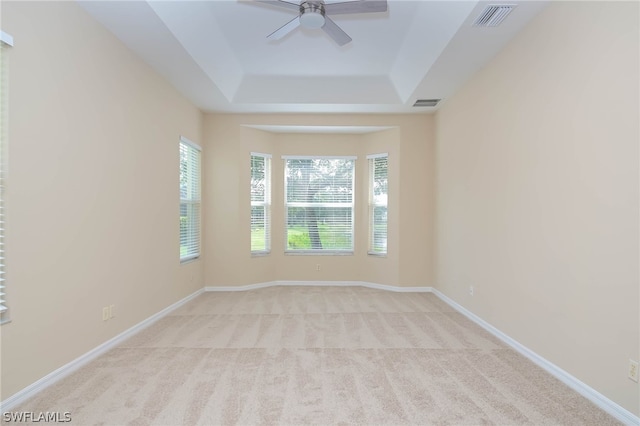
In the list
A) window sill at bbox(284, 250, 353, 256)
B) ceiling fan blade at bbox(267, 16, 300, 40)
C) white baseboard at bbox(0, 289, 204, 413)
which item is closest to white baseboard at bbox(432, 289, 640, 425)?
window sill at bbox(284, 250, 353, 256)

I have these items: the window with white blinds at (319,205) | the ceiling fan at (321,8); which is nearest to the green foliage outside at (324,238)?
the window with white blinds at (319,205)

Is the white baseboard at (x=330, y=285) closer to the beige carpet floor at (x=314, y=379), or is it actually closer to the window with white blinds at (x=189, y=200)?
the window with white blinds at (x=189, y=200)

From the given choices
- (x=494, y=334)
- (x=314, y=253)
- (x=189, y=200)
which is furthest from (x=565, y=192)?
(x=189, y=200)

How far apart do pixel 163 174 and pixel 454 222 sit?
3.76m

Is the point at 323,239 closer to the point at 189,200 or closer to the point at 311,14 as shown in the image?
the point at 189,200

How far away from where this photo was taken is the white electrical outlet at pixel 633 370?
1.88m

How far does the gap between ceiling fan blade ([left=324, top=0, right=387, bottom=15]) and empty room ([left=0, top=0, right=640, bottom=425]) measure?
1.0 inches

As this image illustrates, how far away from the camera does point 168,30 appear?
2883mm

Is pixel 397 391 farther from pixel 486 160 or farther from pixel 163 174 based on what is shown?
pixel 163 174

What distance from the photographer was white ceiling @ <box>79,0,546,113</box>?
9.32 ft

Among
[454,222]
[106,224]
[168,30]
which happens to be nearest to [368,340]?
[454,222]

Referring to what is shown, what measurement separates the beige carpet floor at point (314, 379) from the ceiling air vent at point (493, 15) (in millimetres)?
2821

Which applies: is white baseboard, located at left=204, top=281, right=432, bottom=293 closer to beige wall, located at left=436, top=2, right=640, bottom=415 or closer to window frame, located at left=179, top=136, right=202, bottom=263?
window frame, located at left=179, top=136, right=202, bottom=263

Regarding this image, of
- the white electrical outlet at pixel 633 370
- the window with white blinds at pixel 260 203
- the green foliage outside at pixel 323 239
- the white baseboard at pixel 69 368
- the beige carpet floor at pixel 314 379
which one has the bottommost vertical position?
the beige carpet floor at pixel 314 379
